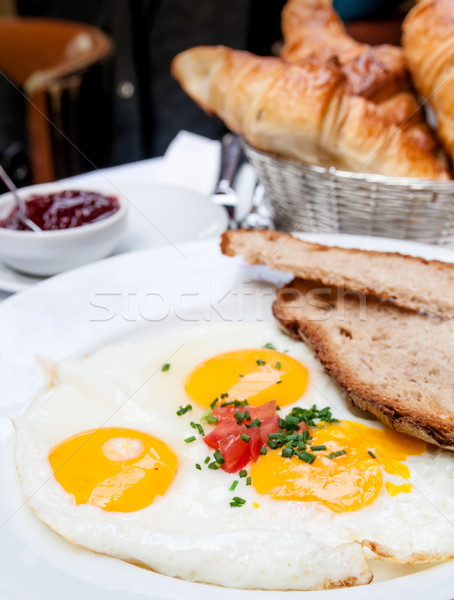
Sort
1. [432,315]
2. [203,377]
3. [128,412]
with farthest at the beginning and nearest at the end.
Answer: [432,315]
[203,377]
[128,412]

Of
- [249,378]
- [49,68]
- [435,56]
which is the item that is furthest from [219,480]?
[49,68]

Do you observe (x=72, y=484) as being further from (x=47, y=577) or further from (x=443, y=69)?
(x=443, y=69)

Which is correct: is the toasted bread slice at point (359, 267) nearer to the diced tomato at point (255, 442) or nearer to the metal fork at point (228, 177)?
the diced tomato at point (255, 442)

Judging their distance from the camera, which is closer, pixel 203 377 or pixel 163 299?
pixel 203 377

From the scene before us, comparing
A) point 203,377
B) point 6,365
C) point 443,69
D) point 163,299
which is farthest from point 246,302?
point 443,69

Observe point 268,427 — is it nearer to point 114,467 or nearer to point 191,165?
point 114,467

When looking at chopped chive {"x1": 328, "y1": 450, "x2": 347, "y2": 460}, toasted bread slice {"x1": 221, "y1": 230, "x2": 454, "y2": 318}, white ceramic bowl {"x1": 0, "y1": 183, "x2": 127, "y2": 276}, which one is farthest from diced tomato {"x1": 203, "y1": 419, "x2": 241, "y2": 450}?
white ceramic bowl {"x1": 0, "y1": 183, "x2": 127, "y2": 276}

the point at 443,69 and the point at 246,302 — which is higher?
the point at 443,69

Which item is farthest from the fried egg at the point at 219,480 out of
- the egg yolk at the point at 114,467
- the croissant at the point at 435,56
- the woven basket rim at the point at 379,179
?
the croissant at the point at 435,56
